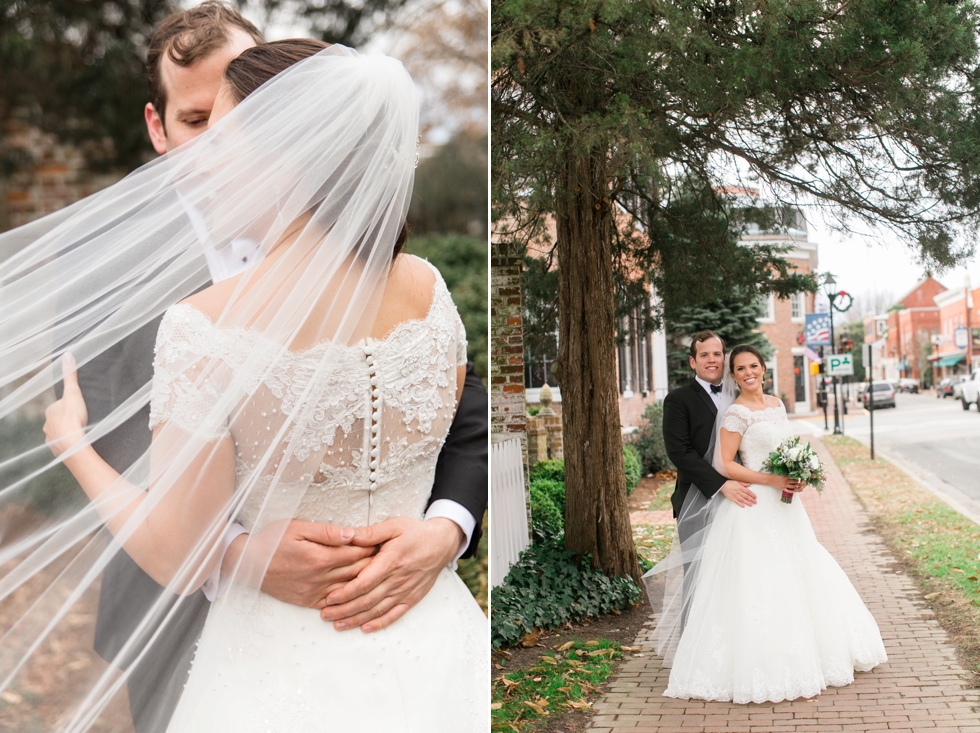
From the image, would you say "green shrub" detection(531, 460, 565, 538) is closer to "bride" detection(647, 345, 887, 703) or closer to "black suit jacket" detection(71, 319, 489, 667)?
"bride" detection(647, 345, 887, 703)

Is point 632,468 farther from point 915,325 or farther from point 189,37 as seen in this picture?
point 189,37

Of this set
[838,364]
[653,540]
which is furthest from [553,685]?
[838,364]

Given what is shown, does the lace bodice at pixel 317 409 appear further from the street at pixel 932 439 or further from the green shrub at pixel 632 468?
the street at pixel 932 439

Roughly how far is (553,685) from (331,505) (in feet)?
4.94

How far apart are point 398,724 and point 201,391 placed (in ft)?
2.13

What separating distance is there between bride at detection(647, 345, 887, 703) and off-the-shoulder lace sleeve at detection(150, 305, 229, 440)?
173 cm

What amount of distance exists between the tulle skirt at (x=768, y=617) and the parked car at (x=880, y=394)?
1.30 ft

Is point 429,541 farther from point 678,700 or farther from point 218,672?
point 678,700

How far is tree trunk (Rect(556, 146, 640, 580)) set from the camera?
2621mm

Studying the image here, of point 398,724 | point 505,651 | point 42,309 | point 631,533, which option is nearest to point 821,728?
point 631,533

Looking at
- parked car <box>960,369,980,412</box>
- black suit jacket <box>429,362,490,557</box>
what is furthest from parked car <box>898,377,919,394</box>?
black suit jacket <box>429,362,490,557</box>

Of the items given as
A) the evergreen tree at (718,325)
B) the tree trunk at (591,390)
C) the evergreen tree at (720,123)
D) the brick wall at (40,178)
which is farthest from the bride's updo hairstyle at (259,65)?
the brick wall at (40,178)

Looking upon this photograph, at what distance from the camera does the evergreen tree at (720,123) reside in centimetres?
225

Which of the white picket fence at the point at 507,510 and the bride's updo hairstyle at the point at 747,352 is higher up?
the bride's updo hairstyle at the point at 747,352
